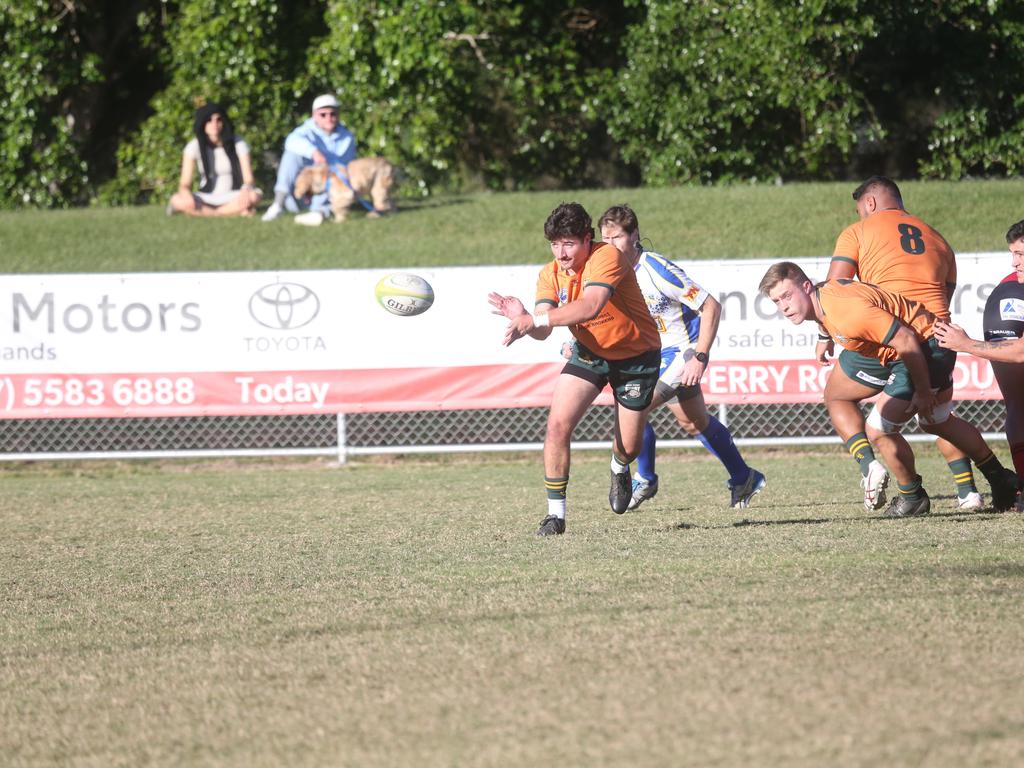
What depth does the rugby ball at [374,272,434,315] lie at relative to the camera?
9.90m

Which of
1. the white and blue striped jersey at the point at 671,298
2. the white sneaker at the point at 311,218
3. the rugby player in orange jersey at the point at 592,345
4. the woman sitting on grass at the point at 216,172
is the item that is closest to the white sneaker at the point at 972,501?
the white and blue striped jersey at the point at 671,298

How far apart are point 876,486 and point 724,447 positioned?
4.88ft

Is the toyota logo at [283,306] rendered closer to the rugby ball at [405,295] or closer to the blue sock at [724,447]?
the rugby ball at [405,295]

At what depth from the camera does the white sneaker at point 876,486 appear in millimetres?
7395

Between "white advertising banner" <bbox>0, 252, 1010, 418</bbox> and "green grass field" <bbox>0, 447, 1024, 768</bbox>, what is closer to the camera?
"green grass field" <bbox>0, 447, 1024, 768</bbox>

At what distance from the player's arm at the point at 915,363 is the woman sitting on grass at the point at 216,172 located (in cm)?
1128

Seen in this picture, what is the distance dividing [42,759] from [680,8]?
18485mm

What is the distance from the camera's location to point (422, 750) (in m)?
3.71

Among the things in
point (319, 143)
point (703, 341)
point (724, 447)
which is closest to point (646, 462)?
point (724, 447)

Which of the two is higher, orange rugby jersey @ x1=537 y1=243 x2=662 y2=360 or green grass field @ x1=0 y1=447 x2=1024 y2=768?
orange rugby jersey @ x1=537 y1=243 x2=662 y2=360

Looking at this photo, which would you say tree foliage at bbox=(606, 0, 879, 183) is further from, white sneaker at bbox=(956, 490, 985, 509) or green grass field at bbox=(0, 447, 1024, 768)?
white sneaker at bbox=(956, 490, 985, 509)

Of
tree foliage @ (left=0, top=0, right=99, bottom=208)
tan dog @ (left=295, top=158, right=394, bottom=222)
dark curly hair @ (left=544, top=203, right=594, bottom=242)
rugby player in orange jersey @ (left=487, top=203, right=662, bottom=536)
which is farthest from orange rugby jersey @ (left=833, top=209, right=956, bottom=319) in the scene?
tree foliage @ (left=0, top=0, right=99, bottom=208)

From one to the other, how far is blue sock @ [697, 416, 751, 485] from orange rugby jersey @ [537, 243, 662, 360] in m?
1.33

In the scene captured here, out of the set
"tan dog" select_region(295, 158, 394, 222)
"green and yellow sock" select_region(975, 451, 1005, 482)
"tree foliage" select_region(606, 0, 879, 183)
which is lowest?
"green and yellow sock" select_region(975, 451, 1005, 482)
